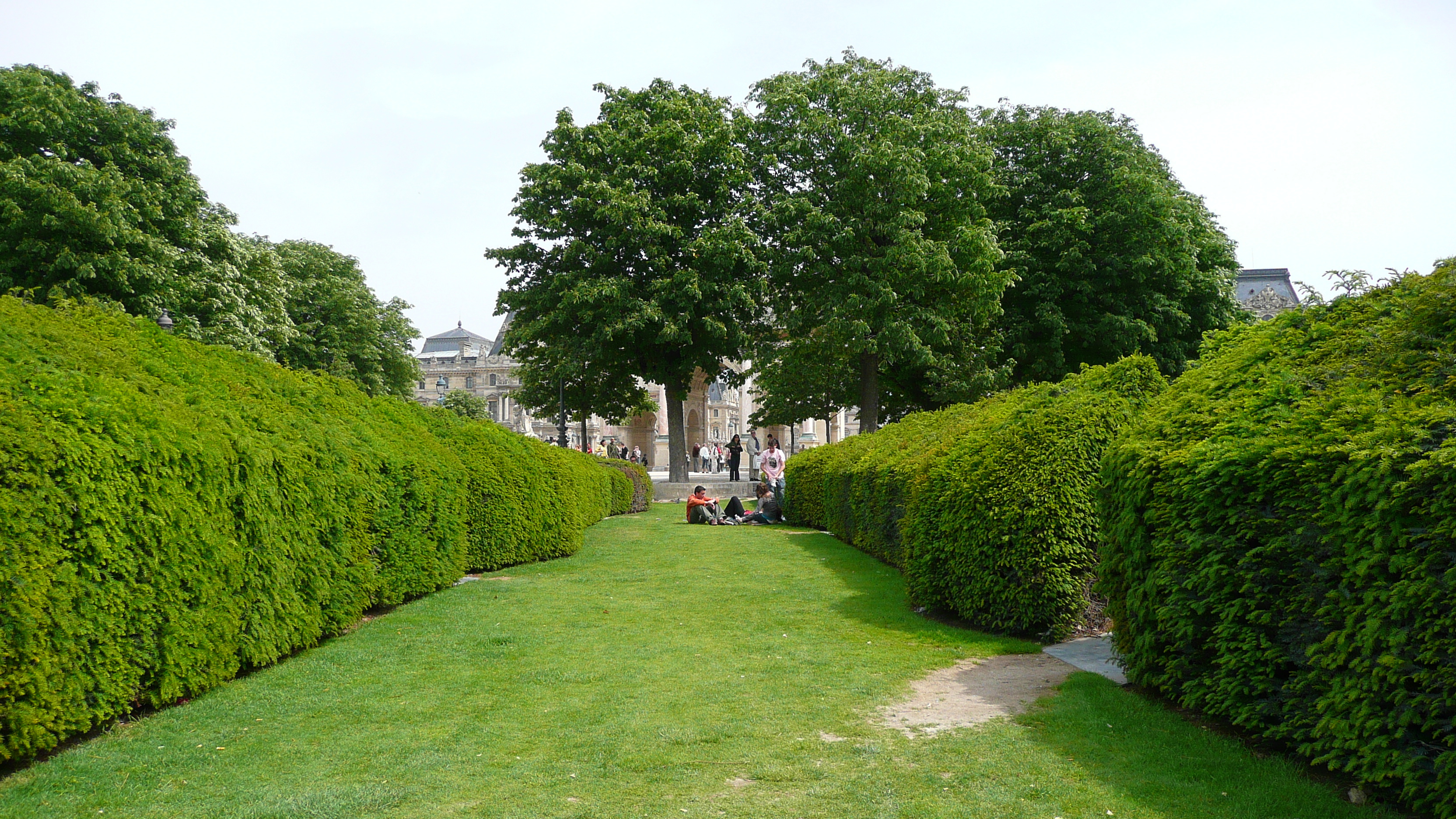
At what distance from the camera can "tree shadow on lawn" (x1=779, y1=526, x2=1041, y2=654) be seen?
834 cm

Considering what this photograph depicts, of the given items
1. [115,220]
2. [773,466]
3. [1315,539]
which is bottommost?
[1315,539]

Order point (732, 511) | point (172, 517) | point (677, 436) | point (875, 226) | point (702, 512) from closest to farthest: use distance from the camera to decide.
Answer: point (172, 517), point (702, 512), point (732, 511), point (875, 226), point (677, 436)

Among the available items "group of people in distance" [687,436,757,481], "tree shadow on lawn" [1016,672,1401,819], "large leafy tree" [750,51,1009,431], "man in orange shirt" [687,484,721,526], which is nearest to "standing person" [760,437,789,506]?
"man in orange shirt" [687,484,721,526]

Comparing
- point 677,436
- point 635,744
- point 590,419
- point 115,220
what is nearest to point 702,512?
point 677,436

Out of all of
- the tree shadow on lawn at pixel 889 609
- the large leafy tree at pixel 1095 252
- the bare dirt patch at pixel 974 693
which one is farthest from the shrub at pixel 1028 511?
the large leafy tree at pixel 1095 252

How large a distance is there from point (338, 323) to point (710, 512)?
36.1 m

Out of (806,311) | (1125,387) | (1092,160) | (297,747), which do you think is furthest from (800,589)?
(1092,160)

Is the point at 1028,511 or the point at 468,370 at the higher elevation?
the point at 468,370

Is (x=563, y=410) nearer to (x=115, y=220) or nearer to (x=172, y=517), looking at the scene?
(x=115, y=220)

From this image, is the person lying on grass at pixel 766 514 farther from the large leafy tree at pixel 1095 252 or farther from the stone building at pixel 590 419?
the stone building at pixel 590 419

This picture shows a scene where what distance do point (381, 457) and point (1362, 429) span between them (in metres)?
7.84

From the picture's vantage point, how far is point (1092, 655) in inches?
302

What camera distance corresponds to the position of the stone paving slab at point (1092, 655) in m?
6.91

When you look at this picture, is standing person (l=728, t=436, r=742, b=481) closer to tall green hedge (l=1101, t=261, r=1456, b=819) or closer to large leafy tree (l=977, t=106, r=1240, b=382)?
large leafy tree (l=977, t=106, r=1240, b=382)
